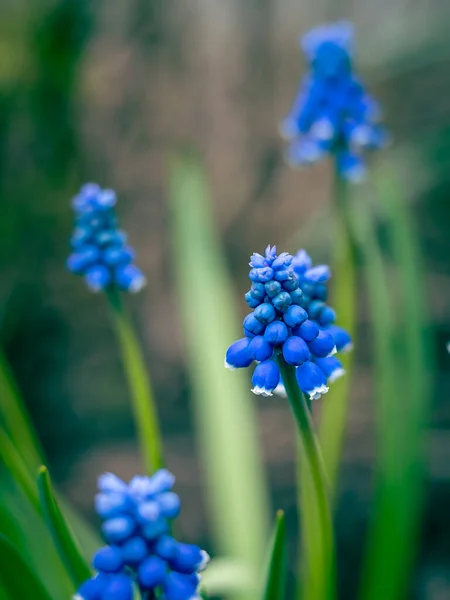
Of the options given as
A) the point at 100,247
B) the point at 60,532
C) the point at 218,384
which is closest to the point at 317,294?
the point at 100,247

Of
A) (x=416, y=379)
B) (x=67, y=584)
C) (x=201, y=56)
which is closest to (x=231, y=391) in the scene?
(x=416, y=379)

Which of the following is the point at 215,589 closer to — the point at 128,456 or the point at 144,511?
the point at 144,511

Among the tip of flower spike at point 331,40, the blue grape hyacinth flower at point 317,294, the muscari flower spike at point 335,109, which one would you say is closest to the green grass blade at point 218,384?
the muscari flower spike at point 335,109

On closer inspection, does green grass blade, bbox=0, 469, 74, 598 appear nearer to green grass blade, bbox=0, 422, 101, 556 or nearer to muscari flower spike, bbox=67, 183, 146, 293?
green grass blade, bbox=0, 422, 101, 556

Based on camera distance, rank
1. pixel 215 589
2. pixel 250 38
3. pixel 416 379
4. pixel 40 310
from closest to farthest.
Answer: pixel 215 589 < pixel 416 379 < pixel 40 310 < pixel 250 38

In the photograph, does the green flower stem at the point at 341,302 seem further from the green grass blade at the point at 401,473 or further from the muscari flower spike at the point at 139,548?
the muscari flower spike at the point at 139,548

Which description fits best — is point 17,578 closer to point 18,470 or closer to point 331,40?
point 18,470
